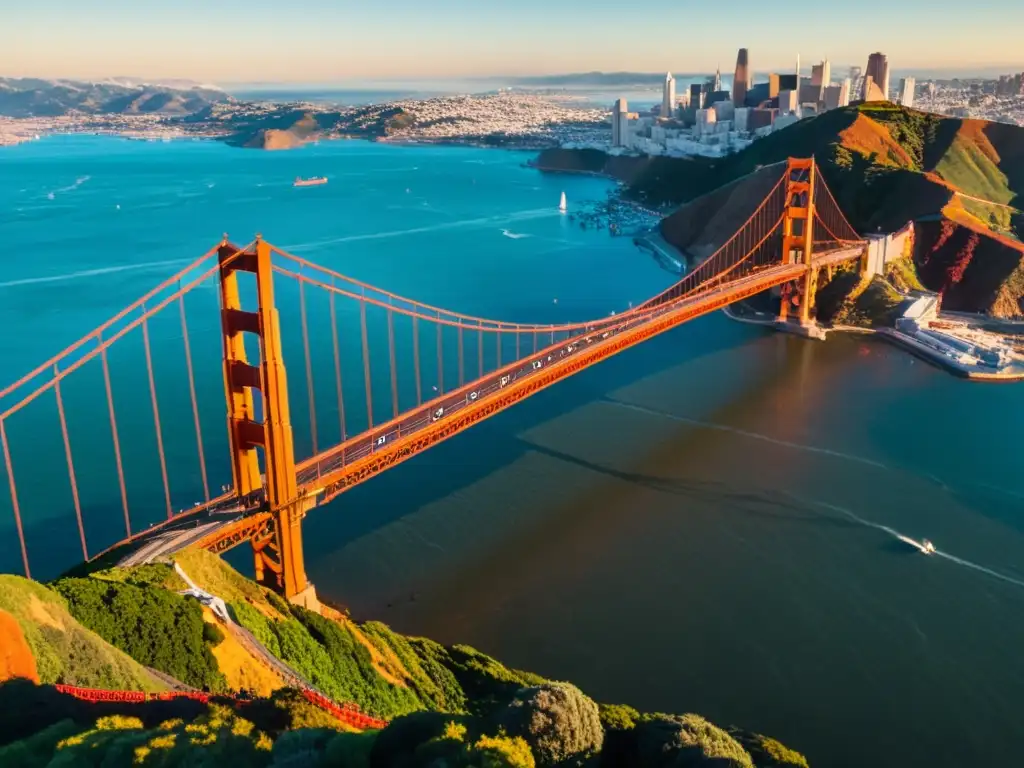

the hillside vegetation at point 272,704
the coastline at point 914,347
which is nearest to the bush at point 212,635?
the hillside vegetation at point 272,704

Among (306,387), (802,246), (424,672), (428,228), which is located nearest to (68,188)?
(428,228)

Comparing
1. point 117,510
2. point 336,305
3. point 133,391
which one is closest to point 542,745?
point 117,510

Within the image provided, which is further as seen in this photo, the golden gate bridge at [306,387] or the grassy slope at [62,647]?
the golden gate bridge at [306,387]

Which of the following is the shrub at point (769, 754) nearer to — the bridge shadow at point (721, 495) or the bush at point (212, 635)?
the bush at point (212, 635)

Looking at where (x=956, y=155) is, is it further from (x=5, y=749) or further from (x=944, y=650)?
(x=5, y=749)

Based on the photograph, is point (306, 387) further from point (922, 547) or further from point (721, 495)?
point (922, 547)

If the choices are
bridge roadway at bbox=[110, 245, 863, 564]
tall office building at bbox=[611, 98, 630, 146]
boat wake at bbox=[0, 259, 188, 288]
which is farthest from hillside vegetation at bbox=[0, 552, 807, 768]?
tall office building at bbox=[611, 98, 630, 146]
